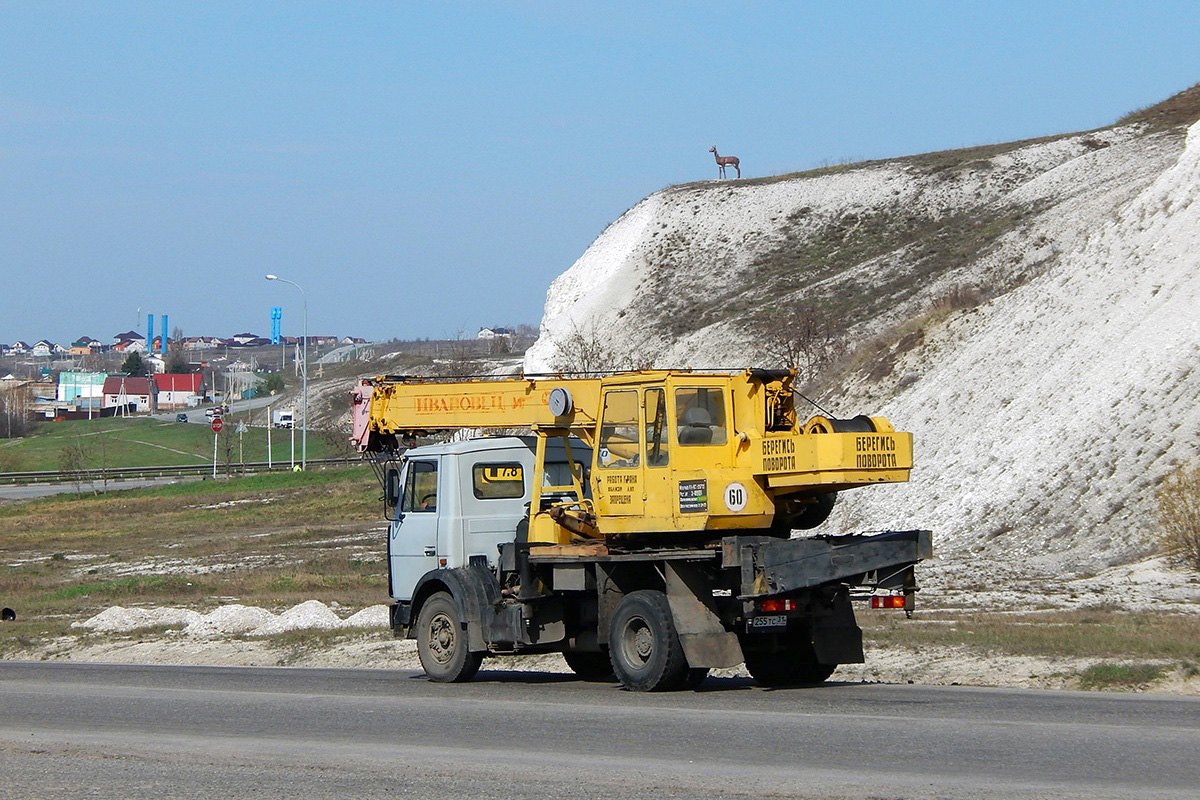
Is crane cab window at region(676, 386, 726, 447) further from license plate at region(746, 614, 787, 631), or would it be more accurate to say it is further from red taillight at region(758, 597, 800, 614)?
license plate at region(746, 614, 787, 631)

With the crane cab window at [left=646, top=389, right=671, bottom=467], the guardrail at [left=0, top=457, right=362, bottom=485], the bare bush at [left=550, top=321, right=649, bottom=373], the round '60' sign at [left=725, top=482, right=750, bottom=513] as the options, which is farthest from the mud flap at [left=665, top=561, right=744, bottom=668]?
the guardrail at [left=0, top=457, right=362, bottom=485]

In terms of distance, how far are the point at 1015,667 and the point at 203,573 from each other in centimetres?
3149

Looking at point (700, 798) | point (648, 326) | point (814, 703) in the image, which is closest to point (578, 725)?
point (814, 703)

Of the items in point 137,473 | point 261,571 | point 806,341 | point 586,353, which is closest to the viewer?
point 261,571

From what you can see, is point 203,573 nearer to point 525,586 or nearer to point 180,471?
point 525,586

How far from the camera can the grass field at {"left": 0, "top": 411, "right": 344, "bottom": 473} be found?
122m

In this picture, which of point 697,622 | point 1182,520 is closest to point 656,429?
point 697,622

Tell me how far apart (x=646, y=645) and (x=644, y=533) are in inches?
48.1

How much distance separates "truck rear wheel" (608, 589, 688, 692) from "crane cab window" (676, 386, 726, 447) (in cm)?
167

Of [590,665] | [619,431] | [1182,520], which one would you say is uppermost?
[619,431]

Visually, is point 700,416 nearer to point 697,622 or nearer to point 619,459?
point 619,459

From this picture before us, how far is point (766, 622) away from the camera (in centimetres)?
1520

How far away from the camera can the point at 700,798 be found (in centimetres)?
984

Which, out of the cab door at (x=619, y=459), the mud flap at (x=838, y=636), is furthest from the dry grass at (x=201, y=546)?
the mud flap at (x=838, y=636)
